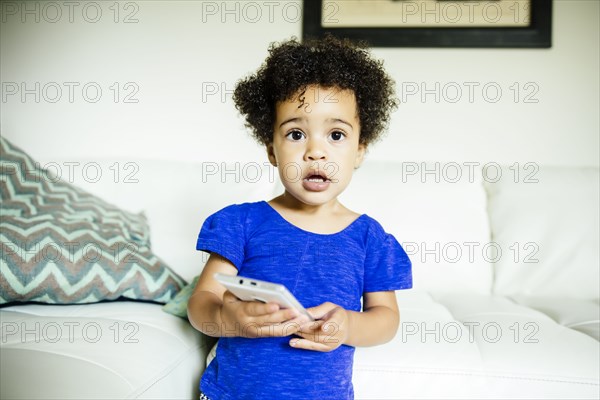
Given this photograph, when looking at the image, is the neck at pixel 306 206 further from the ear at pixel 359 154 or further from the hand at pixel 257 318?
the hand at pixel 257 318

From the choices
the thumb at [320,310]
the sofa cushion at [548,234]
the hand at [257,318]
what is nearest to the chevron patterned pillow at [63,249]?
the hand at [257,318]

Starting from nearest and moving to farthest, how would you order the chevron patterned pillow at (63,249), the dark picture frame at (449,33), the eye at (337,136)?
the eye at (337,136), the chevron patterned pillow at (63,249), the dark picture frame at (449,33)

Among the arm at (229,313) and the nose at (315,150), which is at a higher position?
the nose at (315,150)

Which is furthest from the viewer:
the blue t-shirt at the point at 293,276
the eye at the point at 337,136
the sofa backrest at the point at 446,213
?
the sofa backrest at the point at 446,213

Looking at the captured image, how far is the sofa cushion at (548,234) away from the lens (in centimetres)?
166

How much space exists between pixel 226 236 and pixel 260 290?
31cm

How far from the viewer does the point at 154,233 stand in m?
1.62

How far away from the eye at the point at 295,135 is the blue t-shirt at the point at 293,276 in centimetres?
15

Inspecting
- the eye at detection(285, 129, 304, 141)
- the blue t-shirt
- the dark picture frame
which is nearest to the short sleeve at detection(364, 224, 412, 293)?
the blue t-shirt

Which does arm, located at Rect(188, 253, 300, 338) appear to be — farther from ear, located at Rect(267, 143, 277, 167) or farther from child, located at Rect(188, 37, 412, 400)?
ear, located at Rect(267, 143, 277, 167)

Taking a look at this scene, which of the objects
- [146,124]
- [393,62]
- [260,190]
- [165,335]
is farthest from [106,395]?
[393,62]

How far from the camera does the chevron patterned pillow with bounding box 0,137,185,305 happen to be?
1.25 m

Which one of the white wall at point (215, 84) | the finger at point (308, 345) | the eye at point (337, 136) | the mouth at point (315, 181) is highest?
the white wall at point (215, 84)

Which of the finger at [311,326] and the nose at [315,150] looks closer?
the finger at [311,326]
